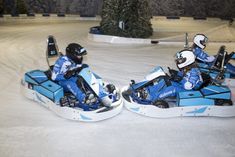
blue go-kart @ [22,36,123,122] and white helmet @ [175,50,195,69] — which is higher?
white helmet @ [175,50,195,69]

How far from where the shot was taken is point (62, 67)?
5.21 metres

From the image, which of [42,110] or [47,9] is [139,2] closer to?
[42,110]

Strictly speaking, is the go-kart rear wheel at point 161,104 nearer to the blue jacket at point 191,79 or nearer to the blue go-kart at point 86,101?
the blue jacket at point 191,79

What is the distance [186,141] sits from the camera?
4.34m

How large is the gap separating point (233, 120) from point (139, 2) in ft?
23.2

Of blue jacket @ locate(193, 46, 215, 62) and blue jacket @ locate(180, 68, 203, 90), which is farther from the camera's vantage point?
blue jacket @ locate(193, 46, 215, 62)

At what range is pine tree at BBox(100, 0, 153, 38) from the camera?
1106cm

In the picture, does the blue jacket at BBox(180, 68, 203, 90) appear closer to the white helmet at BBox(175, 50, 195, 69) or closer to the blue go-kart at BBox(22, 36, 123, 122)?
the white helmet at BBox(175, 50, 195, 69)

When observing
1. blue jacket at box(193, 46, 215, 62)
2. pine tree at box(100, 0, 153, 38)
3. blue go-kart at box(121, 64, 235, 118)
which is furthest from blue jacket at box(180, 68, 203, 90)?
pine tree at box(100, 0, 153, 38)

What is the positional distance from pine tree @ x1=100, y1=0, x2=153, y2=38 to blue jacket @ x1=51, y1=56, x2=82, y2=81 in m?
6.23

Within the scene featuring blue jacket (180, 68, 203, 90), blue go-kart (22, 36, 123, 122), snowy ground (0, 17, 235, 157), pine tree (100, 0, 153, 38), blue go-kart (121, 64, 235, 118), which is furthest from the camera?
pine tree (100, 0, 153, 38)

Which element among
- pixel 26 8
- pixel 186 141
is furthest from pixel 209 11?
pixel 186 141

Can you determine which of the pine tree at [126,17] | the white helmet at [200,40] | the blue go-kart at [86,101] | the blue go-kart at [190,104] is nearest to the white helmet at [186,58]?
the blue go-kart at [190,104]

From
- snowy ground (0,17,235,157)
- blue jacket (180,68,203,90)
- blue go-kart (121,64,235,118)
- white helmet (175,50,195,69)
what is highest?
white helmet (175,50,195,69)
